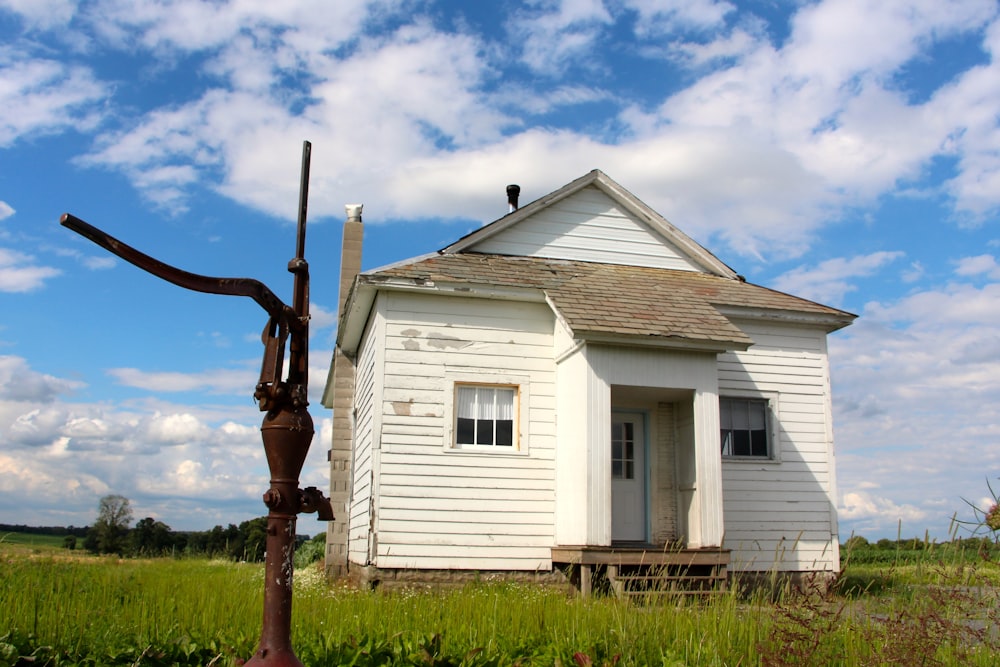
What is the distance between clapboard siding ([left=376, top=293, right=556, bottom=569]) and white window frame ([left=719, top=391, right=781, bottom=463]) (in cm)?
308

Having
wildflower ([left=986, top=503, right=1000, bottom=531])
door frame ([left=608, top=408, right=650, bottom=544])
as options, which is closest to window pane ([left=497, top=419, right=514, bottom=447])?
door frame ([left=608, top=408, right=650, bottom=544])

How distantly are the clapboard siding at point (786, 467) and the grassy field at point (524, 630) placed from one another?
553cm

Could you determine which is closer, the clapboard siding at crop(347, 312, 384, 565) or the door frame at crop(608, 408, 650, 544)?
the clapboard siding at crop(347, 312, 384, 565)

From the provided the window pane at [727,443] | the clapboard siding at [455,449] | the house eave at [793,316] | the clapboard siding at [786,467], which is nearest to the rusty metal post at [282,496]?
the clapboard siding at [455,449]

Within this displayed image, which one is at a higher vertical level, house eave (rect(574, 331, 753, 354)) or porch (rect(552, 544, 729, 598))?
house eave (rect(574, 331, 753, 354))

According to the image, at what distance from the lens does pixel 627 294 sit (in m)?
12.2

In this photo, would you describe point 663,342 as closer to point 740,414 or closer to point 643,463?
point 643,463

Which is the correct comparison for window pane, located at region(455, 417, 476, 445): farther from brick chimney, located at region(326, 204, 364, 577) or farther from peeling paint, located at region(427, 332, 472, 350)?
brick chimney, located at region(326, 204, 364, 577)

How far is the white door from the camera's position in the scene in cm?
1199

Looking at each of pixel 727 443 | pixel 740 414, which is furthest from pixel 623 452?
pixel 740 414

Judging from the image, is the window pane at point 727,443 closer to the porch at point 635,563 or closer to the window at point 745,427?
the window at point 745,427

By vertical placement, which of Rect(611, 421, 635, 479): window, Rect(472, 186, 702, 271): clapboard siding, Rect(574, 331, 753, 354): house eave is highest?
Rect(472, 186, 702, 271): clapboard siding

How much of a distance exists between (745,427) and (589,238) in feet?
13.1

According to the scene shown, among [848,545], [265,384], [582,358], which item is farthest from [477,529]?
[265,384]
